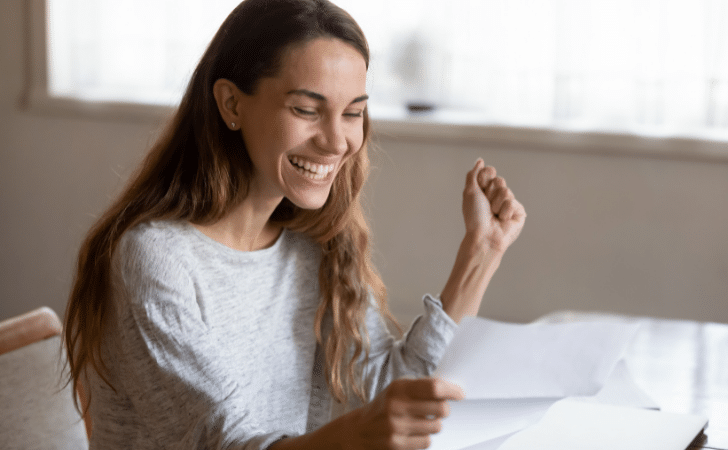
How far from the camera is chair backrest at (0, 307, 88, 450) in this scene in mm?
1022

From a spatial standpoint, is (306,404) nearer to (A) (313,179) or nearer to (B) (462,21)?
(A) (313,179)

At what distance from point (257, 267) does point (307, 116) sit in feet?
0.84

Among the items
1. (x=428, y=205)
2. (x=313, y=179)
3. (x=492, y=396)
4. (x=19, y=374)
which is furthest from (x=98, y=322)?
(x=428, y=205)

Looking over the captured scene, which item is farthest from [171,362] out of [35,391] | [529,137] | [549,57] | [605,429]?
[549,57]

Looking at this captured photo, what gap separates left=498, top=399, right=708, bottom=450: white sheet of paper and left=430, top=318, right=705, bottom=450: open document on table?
0.38 ft

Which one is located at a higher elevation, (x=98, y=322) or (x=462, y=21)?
(x=462, y=21)

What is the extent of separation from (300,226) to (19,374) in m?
0.44

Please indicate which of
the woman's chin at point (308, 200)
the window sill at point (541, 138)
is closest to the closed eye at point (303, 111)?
the woman's chin at point (308, 200)

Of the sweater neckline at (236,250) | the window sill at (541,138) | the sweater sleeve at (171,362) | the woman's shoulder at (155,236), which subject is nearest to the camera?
the sweater sleeve at (171,362)

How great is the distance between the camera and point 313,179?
1077 mm

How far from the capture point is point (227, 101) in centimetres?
108

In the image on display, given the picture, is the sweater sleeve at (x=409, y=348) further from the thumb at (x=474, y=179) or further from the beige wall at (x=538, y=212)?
the beige wall at (x=538, y=212)

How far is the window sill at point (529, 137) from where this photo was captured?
260 centimetres

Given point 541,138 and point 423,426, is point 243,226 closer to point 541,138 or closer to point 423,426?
point 423,426
